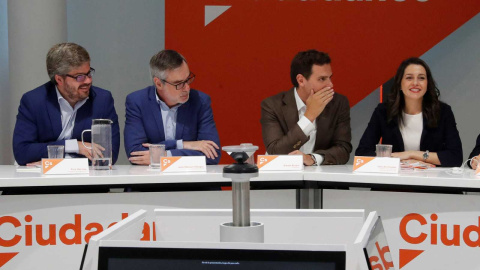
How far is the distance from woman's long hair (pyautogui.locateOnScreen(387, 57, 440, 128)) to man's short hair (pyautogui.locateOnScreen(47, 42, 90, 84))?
172 centimetres

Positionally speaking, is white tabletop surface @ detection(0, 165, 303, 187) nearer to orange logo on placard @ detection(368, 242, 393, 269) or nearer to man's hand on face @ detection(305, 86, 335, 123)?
man's hand on face @ detection(305, 86, 335, 123)

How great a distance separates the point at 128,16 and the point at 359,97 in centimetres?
192

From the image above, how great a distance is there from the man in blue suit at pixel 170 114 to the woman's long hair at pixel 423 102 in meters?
1.02

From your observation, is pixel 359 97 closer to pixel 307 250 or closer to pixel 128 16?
pixel 128 16

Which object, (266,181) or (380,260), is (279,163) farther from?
(380,260)

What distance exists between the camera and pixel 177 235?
44.7 inches

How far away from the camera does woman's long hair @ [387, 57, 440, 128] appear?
355cm

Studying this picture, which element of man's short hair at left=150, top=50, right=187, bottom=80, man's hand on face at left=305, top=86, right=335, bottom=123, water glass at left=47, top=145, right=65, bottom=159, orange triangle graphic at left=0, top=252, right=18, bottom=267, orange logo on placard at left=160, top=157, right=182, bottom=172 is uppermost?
man's short hair at left=150, top=50, right=187, bottom=80

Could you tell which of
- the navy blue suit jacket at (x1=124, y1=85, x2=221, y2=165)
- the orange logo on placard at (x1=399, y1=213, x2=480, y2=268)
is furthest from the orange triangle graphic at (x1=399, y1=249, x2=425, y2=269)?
the navy blue suit jacket at (x1=124, y1=85, x2=221, y2=165)

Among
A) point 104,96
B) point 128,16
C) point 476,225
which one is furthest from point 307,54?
point 128,16

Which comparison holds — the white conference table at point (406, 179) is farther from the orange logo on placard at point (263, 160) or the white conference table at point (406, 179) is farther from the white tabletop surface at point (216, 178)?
the orange logo on placard at point (263, 160)

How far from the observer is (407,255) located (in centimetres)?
269

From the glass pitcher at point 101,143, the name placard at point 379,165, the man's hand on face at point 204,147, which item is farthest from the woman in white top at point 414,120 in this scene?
the glass pitcher at point 101,143

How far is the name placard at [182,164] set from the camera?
9.32 ft
